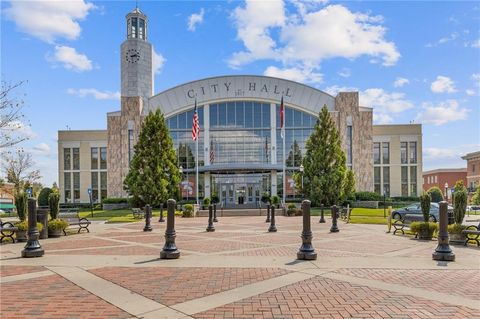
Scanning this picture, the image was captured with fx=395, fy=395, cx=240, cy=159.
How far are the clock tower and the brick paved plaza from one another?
159 ft

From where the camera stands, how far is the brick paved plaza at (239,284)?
5.66m

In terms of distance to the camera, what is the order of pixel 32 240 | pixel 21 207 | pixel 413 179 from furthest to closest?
pixel 413 179
pixel 21 207
pixel 32 240

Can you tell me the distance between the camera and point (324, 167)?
40.6m

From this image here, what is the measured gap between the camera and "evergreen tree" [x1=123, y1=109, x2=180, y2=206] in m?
39.3

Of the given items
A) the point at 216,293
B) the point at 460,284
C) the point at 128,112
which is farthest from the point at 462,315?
the point at 128,112

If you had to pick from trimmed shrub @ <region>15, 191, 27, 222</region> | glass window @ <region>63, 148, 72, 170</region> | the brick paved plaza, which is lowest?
the brick paved plaza

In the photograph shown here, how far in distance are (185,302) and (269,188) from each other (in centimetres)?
4266

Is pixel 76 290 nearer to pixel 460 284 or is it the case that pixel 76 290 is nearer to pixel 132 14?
pixel 460 284

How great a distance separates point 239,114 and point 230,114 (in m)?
1.13

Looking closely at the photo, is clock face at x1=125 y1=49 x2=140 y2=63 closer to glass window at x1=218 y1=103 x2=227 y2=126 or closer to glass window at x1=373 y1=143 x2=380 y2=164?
glass window at x1=218 y1=103 x2=227 y2=126

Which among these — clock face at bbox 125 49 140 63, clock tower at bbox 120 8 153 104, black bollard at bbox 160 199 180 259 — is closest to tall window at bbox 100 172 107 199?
clock tower at bbox 120 8 153 104

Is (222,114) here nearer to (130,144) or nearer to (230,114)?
(230,114)

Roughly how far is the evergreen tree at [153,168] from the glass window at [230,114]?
34.3ft

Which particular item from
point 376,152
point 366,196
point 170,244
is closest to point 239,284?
point 170,244
